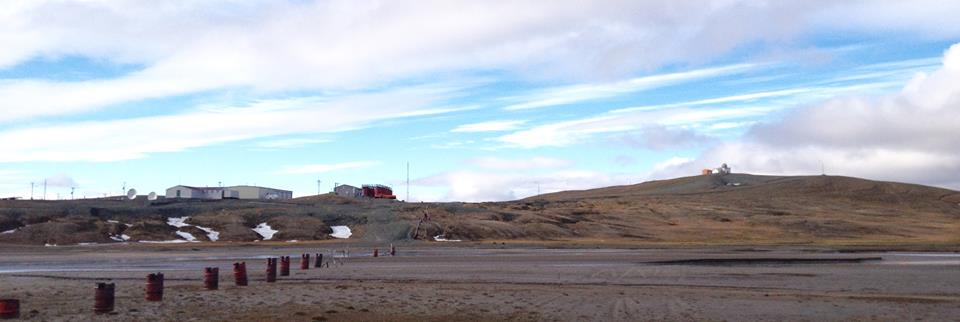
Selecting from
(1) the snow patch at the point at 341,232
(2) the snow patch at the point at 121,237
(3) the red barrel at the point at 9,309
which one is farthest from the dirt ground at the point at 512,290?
(1) the snow patch at the point at 341,232

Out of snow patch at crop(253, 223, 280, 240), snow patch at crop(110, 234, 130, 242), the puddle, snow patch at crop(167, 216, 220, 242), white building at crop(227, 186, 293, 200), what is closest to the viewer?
the puddle

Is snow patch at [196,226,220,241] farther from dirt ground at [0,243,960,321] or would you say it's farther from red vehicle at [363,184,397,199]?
red vehicle at [363,184,397,199]

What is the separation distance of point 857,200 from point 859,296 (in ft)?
417

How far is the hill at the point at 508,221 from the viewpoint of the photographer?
74.0 m

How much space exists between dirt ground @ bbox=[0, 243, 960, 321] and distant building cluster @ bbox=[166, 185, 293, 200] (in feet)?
291

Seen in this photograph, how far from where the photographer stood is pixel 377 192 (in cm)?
→ 13675

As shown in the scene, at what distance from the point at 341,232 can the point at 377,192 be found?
193 ft

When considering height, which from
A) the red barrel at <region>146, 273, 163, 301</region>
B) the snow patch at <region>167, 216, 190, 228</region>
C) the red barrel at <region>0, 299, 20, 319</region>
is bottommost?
the red barrel at <region>0, 299, 20, 319</region>

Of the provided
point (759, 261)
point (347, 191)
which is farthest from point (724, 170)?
point (759, 261)

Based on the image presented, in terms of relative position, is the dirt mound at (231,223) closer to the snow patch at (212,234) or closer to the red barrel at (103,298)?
the snow patch at (212,234)

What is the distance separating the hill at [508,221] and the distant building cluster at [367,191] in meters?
23.0

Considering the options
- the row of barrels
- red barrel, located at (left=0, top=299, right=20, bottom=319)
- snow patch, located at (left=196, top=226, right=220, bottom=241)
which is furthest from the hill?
red barrel, located at (left=0, top=299, right=20, bottom=319)

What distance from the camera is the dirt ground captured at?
68.7 ft

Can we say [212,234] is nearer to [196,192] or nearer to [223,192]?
[223,192]
